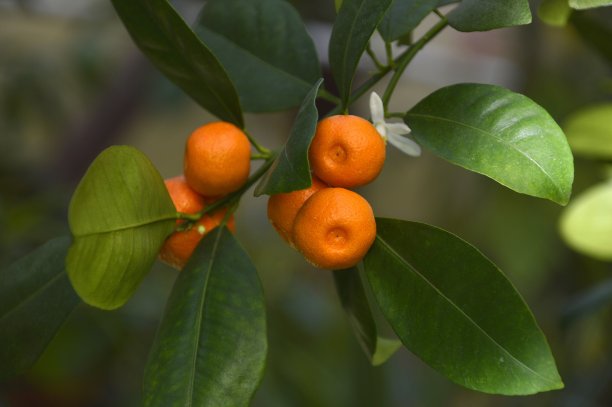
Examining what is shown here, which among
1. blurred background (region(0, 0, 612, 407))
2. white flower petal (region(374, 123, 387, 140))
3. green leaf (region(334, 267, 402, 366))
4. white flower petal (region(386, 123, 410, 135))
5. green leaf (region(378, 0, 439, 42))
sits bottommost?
blurred background (region(0, 0, 612, 407))

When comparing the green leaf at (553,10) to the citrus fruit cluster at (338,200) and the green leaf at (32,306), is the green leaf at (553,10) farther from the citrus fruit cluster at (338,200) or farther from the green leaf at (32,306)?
the green leaf at (32,306)

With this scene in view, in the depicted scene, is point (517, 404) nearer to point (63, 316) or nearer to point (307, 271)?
point (307, 271)

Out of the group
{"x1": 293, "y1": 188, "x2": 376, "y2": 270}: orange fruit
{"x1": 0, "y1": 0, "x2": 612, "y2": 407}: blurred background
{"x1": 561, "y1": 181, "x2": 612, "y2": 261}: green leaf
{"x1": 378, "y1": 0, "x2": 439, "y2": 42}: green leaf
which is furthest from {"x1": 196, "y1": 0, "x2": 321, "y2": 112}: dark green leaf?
{"x1": 0, "y1": 0, "x2": 612, "y2": 407}: blurred background

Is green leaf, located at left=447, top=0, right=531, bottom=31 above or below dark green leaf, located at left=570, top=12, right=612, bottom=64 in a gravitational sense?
above

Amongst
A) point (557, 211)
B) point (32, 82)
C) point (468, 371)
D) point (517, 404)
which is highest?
point (468, 371)

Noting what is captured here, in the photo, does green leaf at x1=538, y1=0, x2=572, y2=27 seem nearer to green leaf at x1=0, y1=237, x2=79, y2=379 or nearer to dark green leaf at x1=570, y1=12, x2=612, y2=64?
dark green leaf at x1=570, y1=12, x2=612, y2=64

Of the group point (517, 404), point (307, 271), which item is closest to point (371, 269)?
point (517, 404)
